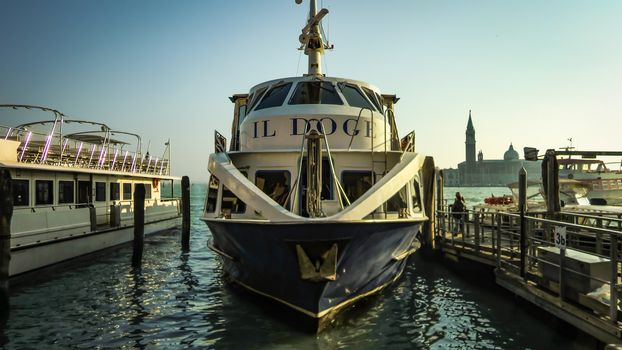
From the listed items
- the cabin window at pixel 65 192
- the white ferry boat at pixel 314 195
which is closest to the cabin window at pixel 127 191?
the cabin window at pixel 65 192

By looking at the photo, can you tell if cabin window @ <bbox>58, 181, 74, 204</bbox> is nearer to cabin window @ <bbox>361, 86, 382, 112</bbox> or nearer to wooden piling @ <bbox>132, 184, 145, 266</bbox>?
wooden piling @ <bbox>132, 184, 145, 266</bbox>

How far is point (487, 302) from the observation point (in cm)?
1077

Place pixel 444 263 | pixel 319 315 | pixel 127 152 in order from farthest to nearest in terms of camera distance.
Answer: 1. pixel 127 152
2. pixel 444 263
3. pixel 319 315

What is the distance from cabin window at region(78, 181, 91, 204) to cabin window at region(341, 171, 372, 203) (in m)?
13.1

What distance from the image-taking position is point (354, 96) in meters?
11.7

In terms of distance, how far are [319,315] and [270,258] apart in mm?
1361

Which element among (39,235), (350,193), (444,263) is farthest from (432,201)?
(39,235)

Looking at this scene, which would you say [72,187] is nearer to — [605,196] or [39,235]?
[39,235]

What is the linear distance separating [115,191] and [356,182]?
15681mm

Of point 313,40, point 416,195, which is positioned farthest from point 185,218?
point 416,195

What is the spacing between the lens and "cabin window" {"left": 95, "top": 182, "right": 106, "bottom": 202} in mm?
19812

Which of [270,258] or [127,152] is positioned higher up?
[127,152]

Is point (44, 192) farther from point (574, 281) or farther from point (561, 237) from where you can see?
point (574, 281)

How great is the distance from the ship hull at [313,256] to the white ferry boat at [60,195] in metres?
7.87
